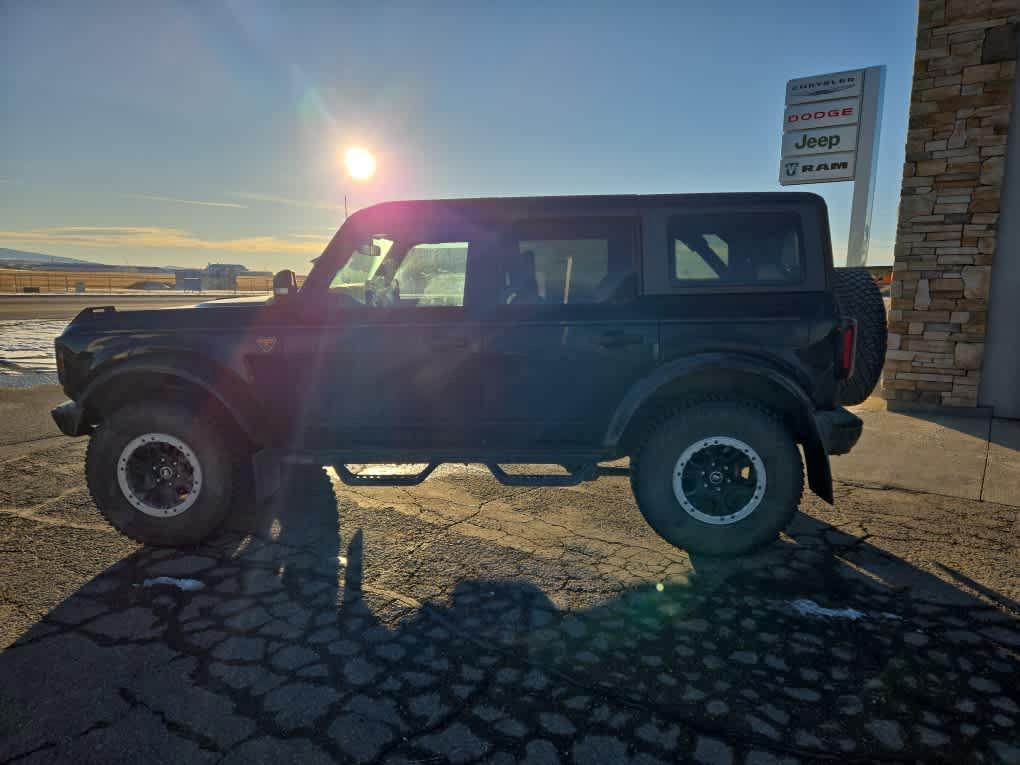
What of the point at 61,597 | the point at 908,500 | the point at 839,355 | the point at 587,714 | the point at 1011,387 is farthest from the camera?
the point at 1011,387

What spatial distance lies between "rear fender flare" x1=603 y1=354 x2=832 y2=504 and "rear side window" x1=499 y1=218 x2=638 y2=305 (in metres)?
0.60

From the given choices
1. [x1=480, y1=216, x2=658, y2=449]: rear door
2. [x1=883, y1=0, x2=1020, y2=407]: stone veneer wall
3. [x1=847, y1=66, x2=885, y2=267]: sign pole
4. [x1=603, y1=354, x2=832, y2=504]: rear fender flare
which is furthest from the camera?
[x1=847, y1=66, x2=885, y2=267]: sign pole

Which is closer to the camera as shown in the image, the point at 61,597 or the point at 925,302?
the point at 61,597

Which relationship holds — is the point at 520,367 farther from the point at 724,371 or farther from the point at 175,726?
the point at 175,726

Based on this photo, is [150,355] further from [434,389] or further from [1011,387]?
[1011,387]

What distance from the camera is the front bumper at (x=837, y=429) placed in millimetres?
3457

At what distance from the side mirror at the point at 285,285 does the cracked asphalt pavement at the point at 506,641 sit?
5.10 ft

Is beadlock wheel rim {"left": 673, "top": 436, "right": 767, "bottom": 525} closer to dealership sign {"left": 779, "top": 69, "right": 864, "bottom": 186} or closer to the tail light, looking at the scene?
the tail light

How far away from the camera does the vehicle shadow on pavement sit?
206 cm

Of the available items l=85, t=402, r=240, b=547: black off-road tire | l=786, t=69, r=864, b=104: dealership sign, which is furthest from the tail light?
l=786, t=69, r=864, b=104: dealership sign

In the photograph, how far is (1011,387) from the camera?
7.08 meters

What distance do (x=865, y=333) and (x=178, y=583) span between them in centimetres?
441

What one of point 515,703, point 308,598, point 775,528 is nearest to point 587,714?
point 515,703

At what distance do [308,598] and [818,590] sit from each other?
2.65m
